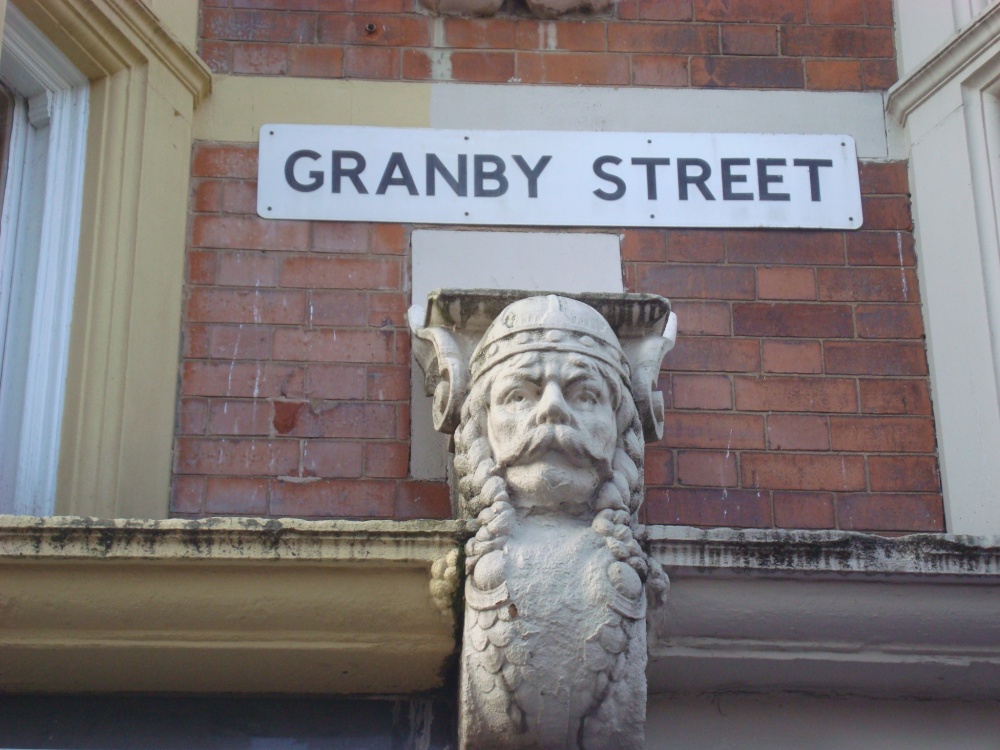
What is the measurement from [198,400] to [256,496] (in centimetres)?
29

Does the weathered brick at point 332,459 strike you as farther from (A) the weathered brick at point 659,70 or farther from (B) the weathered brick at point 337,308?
(A) the weathered brick at point 659,70

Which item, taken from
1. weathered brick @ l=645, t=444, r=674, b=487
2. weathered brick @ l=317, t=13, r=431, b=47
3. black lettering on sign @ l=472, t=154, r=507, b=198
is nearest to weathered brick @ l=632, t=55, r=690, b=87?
black lettering on sign @ l=472, t=154, r=507, b=198

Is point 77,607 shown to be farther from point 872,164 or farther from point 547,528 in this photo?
point 872,164

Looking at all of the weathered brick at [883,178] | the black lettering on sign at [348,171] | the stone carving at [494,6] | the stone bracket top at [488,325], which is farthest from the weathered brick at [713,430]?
the stone carving at [494,6]

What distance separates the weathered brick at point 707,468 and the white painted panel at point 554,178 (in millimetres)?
635

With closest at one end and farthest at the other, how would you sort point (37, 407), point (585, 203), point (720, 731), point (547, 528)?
point (547, 528) < point (720, 731) < point (37, 407) < point (585, 203)

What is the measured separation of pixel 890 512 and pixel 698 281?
0.76 m

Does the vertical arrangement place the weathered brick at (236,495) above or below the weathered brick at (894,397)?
below

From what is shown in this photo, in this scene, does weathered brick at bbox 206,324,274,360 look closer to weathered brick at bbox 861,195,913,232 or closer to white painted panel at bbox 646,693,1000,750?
white painted panel at bbox 646,693,1000,750

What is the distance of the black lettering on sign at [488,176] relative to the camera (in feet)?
14.6

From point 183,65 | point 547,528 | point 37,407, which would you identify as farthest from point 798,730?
point 183,65

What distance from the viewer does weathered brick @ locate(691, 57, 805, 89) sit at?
15.3 feet

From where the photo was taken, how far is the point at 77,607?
3.57 metres

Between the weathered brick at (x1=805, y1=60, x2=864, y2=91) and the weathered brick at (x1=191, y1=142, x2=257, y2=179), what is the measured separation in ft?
4.94
